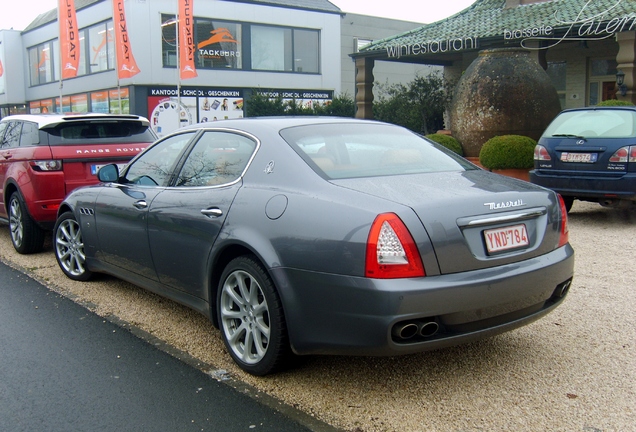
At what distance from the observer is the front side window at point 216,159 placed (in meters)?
4.30

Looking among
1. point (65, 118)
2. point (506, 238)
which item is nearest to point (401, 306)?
point (506, 238)

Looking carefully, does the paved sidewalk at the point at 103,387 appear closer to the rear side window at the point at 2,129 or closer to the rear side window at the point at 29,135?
the rear side window at the point at 29,135

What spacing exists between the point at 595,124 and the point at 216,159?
641 centimetres

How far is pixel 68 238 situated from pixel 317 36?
1264 inches

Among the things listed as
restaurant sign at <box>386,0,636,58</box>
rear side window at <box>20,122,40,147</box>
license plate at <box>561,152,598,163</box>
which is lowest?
license plate at <box>561,152,598,163</box>

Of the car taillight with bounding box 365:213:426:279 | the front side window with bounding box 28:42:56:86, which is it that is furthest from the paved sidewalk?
the front side window with bounding box 28:42:56:86

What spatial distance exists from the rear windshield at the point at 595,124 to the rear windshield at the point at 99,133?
18.2ft

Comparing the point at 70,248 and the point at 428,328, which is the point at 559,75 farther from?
the point at 428,328

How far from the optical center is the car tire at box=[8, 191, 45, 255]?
25.2ft

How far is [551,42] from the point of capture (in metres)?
17.8

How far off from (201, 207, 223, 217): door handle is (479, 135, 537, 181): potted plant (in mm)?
8989

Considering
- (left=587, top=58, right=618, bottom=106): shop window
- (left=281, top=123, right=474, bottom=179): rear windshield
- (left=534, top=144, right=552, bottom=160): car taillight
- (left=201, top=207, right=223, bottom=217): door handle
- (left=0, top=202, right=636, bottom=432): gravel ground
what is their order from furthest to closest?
1. (left=587, top=58, right=618, bottom=106): shop window
2. (left=534, top=144, right=552, bottom=160): car taillight
3. (left=201, top=207, right=223, bottom=217): door handle
4. (left=281, top=123, right=474, bottom=179): rear windshield
5. (left=0, top=202, right=636, bottom=432): gravel ground

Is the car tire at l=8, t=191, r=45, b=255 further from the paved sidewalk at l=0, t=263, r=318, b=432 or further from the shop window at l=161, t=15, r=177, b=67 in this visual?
the shop window at l=161, t=15, r=177, b=67

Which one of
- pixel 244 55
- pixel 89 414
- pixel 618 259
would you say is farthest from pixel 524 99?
pixel 244 55
